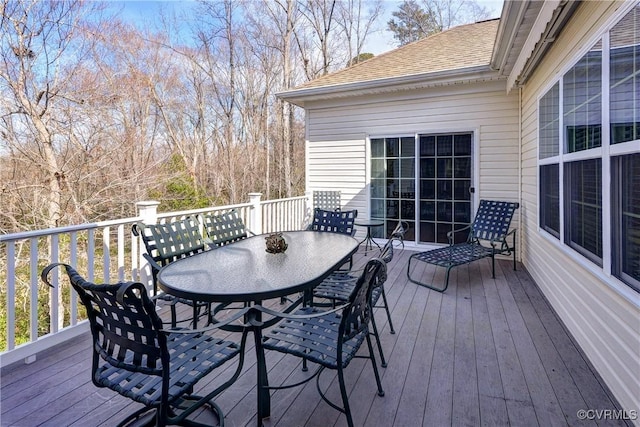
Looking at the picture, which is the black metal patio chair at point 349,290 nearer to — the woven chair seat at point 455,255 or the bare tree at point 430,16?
the woven chair seat at point 455,255

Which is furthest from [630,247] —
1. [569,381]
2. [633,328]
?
[569,381]

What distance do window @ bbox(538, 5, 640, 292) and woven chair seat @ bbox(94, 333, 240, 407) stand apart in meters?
2.20

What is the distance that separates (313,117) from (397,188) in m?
2.15

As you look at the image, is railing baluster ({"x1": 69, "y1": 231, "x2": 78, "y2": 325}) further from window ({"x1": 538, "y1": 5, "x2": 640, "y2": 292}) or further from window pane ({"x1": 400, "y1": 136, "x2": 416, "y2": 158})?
window pane ({"x1": 400, "y1": 136, "x2": 416, "y2": 158})

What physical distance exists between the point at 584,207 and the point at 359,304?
2.04 m

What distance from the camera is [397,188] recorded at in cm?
634

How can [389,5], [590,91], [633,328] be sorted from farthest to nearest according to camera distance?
[389,5], [590,91], [633,328]

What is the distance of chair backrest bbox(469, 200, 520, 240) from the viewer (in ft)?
16.0

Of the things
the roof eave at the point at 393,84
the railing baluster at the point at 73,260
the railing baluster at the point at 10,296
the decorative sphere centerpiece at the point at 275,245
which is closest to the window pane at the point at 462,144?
the roof eave at the point at 393,84

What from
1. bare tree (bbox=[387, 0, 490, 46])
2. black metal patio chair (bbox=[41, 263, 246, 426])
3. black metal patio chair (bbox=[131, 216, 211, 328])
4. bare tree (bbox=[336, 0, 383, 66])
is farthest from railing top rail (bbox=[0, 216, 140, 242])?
bare tree (bbox=[387, 0, 490, 46])

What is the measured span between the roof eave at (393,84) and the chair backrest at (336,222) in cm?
281

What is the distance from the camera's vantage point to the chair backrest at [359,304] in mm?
1719

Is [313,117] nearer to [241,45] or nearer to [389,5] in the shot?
[241,45]

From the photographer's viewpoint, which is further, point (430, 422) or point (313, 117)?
point (313, 117)
